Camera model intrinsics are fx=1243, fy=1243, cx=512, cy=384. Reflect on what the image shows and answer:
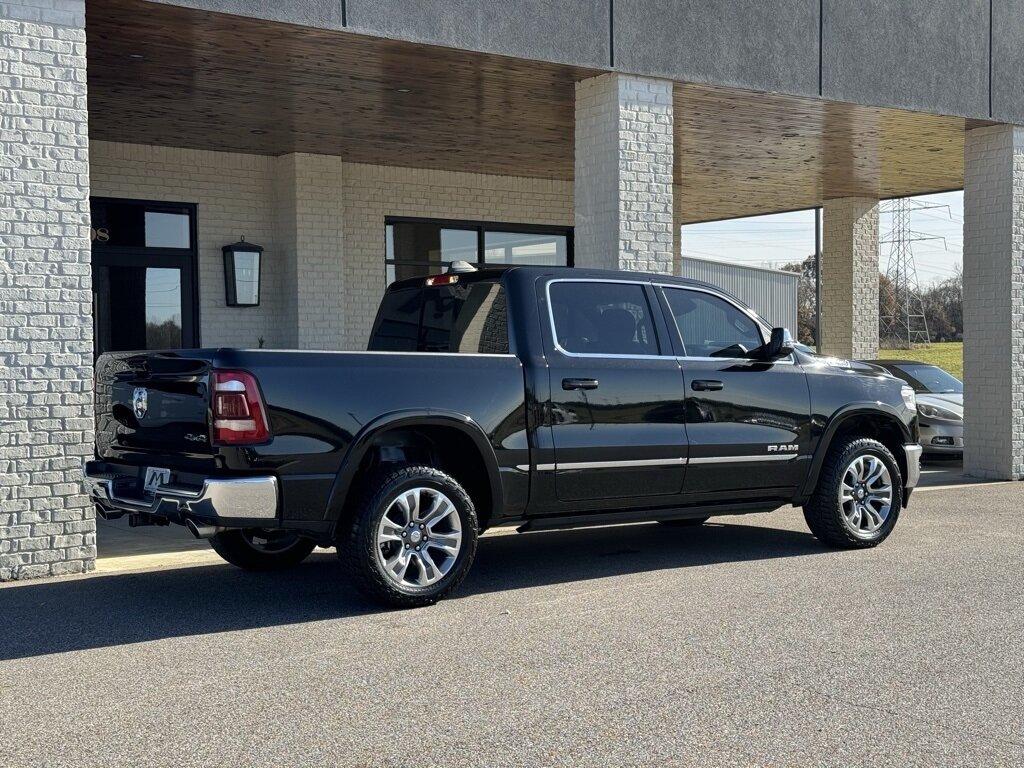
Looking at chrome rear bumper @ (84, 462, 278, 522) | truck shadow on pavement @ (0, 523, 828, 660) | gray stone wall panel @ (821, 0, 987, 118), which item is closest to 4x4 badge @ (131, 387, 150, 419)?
chrome rear bumper @ (84, 462, 278, 522)

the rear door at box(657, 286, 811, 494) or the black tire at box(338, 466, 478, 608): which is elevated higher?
the rear door at box(657, 286, 811, 494)

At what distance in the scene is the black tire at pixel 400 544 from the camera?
6.79 m

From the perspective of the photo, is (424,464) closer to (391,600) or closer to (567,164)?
(391,600)

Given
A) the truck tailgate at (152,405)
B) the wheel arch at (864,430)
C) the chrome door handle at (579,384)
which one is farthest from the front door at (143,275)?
the wheel arch at (864,430)

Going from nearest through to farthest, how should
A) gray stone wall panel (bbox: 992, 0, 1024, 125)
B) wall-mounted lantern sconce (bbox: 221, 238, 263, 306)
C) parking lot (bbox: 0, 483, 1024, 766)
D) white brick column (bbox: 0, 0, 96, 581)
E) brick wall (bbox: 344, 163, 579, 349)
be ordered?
parking lot (bbox: 0, 483, 1024, 766) < white brick column (bbox: 0, 0, 96, 581) < gray stone wall panel (bbox: 992, 0, 1024, 125) < wall-mounted lantern sconce (bbox: 221, 238, 263, 306) < brick wall (bbox: 344, 163, 579, 349)

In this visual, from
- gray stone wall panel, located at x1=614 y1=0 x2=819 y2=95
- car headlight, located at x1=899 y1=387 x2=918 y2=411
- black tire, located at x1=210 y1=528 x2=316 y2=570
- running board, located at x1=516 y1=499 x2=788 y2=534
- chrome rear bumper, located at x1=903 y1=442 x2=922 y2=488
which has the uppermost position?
gray stone wall panel, located at x1=614 y1=0 x2=819 y2=95

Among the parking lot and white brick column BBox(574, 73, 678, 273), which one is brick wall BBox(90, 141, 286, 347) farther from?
the parking lot

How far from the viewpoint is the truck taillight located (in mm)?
6445

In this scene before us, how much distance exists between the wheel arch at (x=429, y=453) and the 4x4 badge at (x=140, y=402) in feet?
3.92

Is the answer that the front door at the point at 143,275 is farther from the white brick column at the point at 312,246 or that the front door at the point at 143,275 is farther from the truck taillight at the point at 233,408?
the truck taillight at the point at 233,408

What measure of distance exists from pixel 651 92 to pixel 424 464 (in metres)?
5.31

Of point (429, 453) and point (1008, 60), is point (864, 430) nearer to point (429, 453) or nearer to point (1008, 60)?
point (429, 453)

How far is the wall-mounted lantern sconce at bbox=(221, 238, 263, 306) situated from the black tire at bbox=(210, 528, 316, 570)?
23.5 feet

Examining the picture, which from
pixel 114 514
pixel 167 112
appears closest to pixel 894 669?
pixel 114 514
